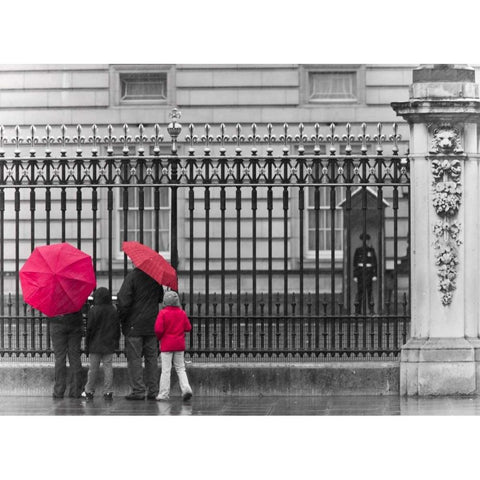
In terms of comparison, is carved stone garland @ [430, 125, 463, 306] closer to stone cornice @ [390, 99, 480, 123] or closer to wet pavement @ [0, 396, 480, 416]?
stone cornice @ [390, 99, 480, 123]

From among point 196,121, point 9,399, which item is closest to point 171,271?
point 9,399

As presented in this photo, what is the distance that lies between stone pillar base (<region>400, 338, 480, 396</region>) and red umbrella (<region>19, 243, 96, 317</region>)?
383cm

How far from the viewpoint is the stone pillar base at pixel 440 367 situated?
16.4 meters

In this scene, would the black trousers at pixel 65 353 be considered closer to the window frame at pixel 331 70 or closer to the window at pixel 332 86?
the window frame at pixel 331 70

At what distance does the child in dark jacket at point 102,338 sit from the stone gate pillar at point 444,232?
340 centimetres

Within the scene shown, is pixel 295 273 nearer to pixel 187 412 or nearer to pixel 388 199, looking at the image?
pixel 388 199

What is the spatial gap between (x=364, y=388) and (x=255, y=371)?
4.27ft

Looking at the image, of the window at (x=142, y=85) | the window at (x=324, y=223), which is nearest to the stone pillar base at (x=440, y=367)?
the window at (x=324, y=223)

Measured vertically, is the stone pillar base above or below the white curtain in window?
below

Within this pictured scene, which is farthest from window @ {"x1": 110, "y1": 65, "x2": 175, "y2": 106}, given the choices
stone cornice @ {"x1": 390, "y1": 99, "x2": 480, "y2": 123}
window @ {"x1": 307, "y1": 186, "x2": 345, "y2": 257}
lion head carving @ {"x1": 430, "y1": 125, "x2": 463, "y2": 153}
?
lion head carving @ {"x1": 430, "y1": 125, "x2": 463, "y2": 153}

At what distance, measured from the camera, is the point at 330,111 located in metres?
29.5

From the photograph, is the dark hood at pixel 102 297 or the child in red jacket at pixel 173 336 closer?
the child in red jacket at pixel 173 336

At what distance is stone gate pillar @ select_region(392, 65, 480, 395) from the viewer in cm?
1641

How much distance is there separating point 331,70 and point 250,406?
15.1 metres
